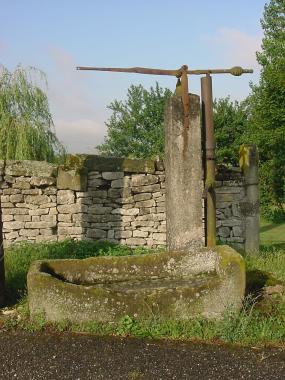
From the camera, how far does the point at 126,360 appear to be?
3.54 meters

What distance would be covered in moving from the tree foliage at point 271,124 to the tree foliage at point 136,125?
1234 cm

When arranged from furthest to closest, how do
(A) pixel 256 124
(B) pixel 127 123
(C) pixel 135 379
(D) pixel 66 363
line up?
(B) pixel 127 123
(A) pixel 256 124
(D) pixel 66 363
(C) pixel 135 379

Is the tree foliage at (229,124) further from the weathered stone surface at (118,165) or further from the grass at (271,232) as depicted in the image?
the weathered stone surface at (118,165)

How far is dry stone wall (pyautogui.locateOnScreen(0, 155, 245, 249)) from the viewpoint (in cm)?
860

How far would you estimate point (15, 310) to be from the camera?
15.8ft

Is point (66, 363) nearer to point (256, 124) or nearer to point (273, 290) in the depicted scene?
point (273, 290)

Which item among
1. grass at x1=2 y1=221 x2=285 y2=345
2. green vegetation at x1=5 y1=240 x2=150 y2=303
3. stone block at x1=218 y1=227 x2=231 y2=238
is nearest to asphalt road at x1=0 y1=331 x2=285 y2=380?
grass at x1=2 y1=221 x2=285 y2=345

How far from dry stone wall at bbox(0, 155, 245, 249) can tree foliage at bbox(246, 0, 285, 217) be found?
12.0 m

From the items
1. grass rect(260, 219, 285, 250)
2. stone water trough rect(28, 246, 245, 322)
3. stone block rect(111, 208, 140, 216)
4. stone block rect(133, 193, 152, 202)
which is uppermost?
stone block rect(133, 193, 152, 202)

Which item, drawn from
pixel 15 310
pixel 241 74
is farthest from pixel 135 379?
pixel 241 74

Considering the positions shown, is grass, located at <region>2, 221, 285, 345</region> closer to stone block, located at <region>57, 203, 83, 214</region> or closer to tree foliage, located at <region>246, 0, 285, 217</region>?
stone block, located at <region>57, 203, 83, 214</region>

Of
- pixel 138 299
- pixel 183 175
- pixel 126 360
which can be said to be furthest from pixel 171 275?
pixel 126 360

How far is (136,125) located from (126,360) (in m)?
31.4

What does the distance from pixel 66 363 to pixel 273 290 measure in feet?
7.86
